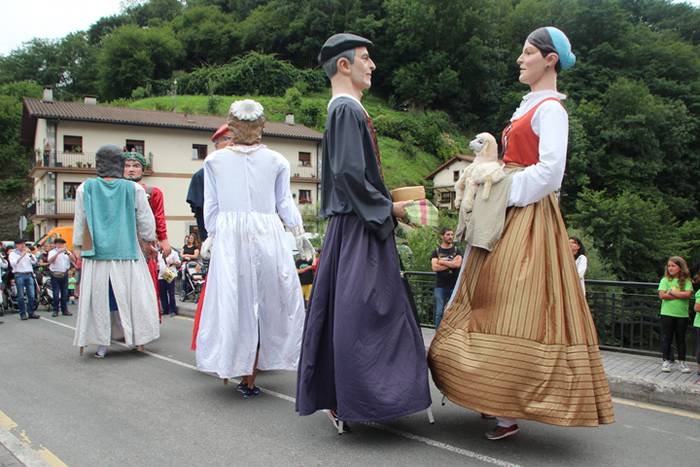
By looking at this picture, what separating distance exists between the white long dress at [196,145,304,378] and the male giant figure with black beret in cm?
120

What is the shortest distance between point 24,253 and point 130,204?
25.4 ft

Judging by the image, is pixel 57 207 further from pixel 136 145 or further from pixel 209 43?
pixel 209 43

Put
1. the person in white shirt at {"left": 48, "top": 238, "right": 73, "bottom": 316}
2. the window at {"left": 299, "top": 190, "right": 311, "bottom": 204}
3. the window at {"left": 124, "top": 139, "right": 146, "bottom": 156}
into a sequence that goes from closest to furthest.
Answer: the person in white shirt at {"left": 48, "top": 238, "right": 73, "bottom": 316} → the window at {"left": 124, "top": 139, "right": 146, "bottom": 156} → the window at {"left": 299, "top": 190, "right": 311, "bottom": 204}

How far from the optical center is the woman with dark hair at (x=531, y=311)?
133 inches

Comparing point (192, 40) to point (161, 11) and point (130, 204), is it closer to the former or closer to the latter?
point (161, 11)

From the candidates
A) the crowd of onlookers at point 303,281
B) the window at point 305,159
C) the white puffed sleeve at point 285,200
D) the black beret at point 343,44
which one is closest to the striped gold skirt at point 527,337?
the crowd of onlookers at point 303,281

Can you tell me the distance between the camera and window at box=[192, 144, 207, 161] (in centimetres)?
4091

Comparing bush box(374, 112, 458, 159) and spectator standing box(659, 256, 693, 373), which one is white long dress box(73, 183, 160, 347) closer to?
spectator standing box(659, 256, 693, 373)

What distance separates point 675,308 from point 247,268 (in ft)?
16.7

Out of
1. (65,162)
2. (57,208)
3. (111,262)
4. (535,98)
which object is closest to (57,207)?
(57,208)

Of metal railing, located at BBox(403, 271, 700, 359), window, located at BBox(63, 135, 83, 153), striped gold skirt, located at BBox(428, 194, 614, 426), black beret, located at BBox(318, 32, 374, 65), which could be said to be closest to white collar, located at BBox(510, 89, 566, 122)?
striped gold skirt, located at BBox(428, 194, 614, 426)

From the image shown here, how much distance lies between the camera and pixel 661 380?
229 inches

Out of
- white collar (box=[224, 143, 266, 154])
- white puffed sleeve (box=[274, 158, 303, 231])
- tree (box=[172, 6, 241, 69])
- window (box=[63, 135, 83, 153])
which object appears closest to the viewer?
white collar (box=[224, 143, 266, 154])

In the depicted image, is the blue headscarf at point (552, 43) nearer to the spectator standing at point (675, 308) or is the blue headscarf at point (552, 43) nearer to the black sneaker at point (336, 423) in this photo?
the black sneaker at point (336, 423)
